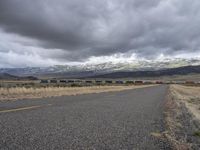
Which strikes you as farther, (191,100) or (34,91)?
(191,100)

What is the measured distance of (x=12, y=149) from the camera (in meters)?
5.38

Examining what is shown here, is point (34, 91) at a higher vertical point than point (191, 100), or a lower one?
higher

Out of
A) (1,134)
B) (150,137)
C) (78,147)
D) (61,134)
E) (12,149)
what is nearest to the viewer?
(12,149)

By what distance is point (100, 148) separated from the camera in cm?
602

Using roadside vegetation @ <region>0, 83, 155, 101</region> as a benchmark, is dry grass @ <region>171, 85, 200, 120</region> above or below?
below

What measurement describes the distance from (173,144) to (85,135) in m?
2.14

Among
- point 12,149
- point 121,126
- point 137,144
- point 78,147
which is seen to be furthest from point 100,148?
point 121,126

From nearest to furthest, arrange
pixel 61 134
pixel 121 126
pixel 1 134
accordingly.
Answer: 1. pixel 1 134
2. pixel 61 134
3. pixel 121 126

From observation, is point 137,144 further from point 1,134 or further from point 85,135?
point 1,134

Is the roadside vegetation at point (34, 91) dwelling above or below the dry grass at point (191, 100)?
above

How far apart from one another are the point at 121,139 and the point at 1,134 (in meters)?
2.82

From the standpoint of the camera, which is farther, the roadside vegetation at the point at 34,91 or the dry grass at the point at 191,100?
the roadside vegetation at the point at 34,91

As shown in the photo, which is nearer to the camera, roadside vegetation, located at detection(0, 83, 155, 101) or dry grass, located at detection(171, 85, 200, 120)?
dry grass, located at detection(171, 85, 200, 120)

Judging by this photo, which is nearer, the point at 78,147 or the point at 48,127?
the point at 78,147
